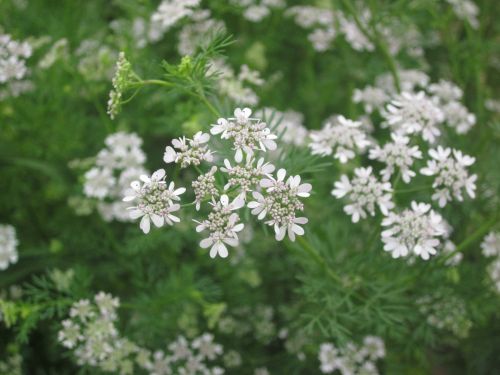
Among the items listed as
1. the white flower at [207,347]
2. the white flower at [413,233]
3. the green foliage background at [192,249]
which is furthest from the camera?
the white flower at [207,347]

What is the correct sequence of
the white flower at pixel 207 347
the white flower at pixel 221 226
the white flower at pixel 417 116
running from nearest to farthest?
the white flower at pixel 221 226 < the white flower at pixel 417 116 < the white flower at pixel 207 347

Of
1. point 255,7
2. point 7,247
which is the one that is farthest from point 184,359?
point 255,7

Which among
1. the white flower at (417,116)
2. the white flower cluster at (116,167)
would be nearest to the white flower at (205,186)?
the white flower at (417,116)

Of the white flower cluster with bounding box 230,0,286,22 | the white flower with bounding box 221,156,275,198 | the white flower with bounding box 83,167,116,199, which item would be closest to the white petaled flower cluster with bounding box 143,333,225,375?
the white flower with bounding box 83,167,116,199

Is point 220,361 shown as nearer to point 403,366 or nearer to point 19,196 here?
point 403,366

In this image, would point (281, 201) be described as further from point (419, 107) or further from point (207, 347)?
point (207, 347)

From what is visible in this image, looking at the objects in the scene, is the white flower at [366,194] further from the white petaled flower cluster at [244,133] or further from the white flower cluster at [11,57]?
the white flower cluster at [11,57]

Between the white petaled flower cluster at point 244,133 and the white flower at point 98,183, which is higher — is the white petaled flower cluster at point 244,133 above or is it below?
below
